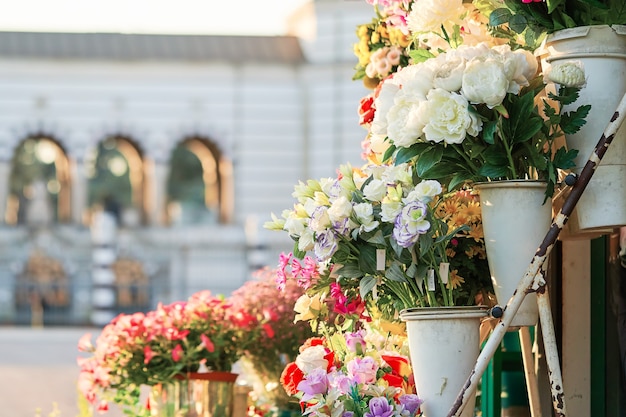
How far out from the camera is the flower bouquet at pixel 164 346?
399 cm

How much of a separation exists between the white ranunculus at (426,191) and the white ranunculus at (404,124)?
3.5 inches

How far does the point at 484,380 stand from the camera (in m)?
3.73

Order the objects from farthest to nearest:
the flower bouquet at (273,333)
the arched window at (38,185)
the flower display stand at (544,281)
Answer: the arched window at (38,185) < the flower bouquet at (273,333) < the flower display stand at (544,281)

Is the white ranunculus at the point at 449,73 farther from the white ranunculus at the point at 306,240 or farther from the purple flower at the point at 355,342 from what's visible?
the purple flower at the point at 355,342

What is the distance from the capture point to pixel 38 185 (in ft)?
68.4

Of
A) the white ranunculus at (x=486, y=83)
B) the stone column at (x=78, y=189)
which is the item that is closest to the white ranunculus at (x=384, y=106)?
the white ranunculus at (x=486, y=83)

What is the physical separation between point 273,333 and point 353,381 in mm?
1286

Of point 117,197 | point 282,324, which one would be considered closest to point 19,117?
point 117,197

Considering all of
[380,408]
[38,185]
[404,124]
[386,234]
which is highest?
[38,185]

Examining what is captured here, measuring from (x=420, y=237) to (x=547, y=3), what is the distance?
55cm

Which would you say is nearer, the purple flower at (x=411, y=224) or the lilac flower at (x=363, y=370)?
the purple flower at (x=411, y=224)

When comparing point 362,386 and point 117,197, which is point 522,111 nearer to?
point 362,386

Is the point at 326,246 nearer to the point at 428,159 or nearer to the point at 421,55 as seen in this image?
the point at 428,159

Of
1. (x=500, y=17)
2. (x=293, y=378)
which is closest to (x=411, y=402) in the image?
(x=293, y=378)
